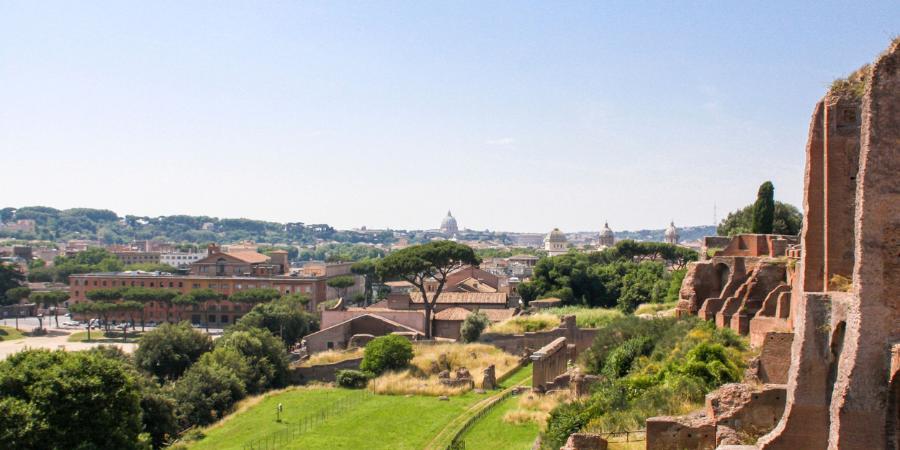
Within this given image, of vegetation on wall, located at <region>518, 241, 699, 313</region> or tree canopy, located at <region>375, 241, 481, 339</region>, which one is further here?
vegetation on wall, located at <region>518, 241, 699, 313</region>

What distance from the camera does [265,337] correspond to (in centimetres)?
3603

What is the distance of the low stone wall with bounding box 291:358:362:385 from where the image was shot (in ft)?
112

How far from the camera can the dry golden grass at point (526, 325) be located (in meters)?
36.9

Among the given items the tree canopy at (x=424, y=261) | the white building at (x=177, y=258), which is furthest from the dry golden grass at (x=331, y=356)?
the white building at (x=177, y=258)

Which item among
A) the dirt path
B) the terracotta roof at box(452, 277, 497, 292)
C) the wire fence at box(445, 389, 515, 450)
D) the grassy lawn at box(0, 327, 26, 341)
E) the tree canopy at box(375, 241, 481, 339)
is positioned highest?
the tree canopy at box(375, 241, 481, 339)

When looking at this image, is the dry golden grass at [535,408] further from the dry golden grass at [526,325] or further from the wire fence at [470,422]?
the dry golden grass at [526,325]

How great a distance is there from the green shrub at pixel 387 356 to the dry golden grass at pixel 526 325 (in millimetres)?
5692

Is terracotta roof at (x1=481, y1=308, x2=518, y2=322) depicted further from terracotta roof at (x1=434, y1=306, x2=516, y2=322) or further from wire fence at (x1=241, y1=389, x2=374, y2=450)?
wire fence at (x1=241, y1=389, x2=374, y2=450)

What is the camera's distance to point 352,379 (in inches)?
1240

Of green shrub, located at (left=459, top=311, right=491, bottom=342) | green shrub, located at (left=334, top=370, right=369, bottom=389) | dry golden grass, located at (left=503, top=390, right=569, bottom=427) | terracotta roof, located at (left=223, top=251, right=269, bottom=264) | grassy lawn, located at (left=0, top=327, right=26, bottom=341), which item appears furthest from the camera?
terracotta roof, located at (left=223, top=251, right=269, bottom=264)

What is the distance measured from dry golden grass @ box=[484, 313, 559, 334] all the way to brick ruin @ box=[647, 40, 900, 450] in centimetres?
2255

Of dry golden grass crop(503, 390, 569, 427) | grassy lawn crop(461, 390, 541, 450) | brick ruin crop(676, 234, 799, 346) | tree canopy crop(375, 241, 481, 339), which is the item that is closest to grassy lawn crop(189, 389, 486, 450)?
grassy lawn crop(461, 390, 541, 450)

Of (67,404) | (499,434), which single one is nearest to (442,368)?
(499,434)

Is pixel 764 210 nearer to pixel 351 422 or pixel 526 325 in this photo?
pixel 526 325
